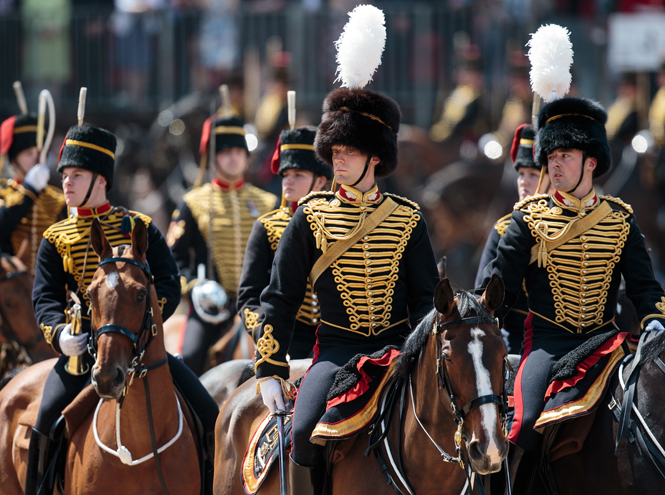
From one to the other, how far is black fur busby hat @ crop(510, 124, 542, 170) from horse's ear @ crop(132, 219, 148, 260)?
9.34ft

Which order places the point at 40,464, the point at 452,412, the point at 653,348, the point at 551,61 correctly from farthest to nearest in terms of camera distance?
the point at 551,61, the point at 40,464, the point at 653,348, the point at 452,412

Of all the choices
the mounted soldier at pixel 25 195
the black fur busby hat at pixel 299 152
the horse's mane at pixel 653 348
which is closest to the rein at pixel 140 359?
the black fur busby hat at pixel 299 152

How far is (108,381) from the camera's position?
5.04m

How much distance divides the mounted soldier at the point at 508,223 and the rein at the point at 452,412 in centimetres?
175

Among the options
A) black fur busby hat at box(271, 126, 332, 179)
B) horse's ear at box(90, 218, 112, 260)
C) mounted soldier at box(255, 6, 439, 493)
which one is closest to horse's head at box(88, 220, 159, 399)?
horse's ear at box(90, 218, 112, 260)

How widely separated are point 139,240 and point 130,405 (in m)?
0.88

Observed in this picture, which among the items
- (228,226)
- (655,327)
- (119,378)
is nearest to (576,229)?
(655,327)

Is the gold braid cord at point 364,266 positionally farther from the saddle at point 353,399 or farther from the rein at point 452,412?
the rein at point 452,412

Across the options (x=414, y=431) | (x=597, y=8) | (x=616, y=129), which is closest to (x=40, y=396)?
(x=414, y=431)

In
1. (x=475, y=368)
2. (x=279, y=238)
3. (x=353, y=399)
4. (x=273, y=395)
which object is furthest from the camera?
(x=279, y=238)

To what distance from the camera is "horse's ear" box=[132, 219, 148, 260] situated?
550 cm

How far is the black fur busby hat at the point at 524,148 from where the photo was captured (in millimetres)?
7309

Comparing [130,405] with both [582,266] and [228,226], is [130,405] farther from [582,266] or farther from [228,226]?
[228,226]

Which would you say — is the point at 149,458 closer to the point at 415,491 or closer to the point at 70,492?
the point at 70,492
